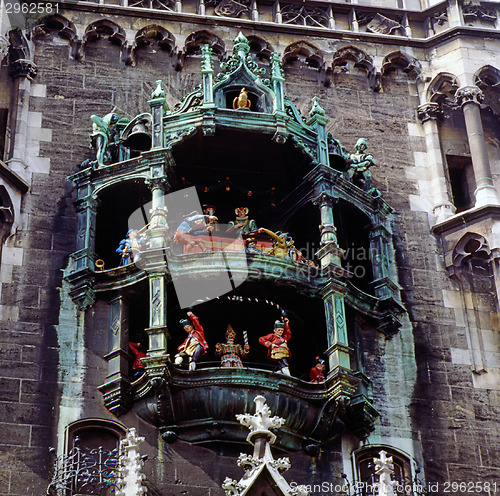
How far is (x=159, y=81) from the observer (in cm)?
2745

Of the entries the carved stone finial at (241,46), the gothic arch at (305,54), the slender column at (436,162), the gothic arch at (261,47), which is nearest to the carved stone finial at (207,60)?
the carved stone finial at (241,46)

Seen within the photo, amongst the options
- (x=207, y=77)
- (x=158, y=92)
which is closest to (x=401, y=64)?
(x=207, y=77)

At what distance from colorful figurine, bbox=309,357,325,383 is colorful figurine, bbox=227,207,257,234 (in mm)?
2507

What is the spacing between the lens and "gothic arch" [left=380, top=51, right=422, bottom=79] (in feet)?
97.1

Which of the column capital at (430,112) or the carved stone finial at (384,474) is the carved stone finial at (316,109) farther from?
the carved stone finial at (384,474)

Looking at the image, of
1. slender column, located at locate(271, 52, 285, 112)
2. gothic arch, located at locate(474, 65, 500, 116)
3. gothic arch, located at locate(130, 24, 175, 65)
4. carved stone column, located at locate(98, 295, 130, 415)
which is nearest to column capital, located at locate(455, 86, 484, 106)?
gothic arch, located at locate(474, 65, 500, 116)

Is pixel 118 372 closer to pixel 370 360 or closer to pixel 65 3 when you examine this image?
pixel 370 360

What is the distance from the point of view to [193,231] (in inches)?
1031

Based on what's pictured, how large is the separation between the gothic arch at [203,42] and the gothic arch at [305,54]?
119 centimetres

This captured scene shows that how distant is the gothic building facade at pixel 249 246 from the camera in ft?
79.4

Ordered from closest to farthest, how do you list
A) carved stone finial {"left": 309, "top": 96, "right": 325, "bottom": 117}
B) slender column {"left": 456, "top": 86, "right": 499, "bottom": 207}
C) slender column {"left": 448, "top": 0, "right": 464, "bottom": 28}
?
slender column {"left": 456, "top": 86, "right": 499, "bottom": 207}, carved stone finial {"left": 309, "top": 96, "right": 325, "bottom": 117}, slender column {"left": 448, "top": 0, "right": 464, "bottom": 28}

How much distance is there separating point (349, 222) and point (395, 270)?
1.10 meters

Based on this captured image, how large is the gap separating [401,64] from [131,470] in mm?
10490

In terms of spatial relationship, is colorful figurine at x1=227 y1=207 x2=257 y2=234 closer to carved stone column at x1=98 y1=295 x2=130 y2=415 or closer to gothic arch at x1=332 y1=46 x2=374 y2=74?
Result: carved stone column at x1=98 y1=295 x2=130 y2=415
